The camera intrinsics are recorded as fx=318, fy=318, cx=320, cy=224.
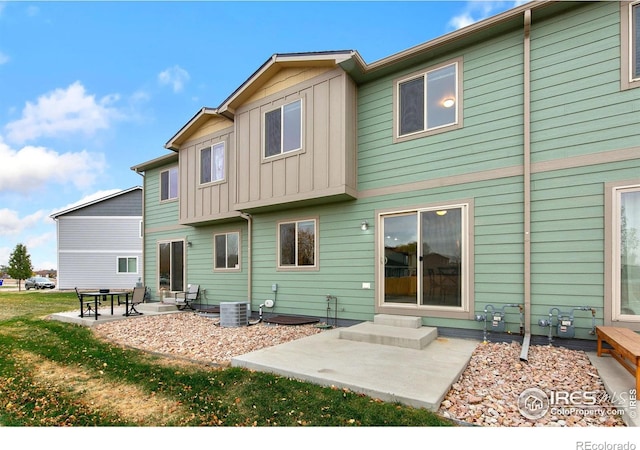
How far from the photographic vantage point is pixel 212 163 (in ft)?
31.4

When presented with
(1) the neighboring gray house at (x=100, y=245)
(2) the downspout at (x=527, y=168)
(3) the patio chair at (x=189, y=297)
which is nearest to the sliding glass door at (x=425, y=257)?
(2) the downspout at (x=527, y=168)

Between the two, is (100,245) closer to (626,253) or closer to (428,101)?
(428,101)

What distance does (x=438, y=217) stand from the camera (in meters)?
5.86

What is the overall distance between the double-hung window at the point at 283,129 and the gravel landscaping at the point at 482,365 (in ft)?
13.3

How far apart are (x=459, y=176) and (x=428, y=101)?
1.62 meters

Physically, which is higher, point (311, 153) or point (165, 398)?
point (311, 153)

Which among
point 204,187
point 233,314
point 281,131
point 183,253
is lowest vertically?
point 233,314

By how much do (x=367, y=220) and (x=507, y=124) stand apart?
2.99 metres

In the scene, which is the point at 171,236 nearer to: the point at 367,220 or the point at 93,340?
the point at 93,340

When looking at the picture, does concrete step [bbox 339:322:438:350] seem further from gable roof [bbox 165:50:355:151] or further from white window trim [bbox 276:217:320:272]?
gable roof [bbox 165:50:355:151]

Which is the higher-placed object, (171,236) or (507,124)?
(507,124)

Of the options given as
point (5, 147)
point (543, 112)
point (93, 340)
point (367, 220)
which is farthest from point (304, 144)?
point (5, 147)

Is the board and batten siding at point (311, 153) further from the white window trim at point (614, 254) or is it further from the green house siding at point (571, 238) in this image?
the white window trim at point (614, 254)

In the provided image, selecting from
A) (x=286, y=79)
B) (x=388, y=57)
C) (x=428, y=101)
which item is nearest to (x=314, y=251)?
(x=428, y=101)
